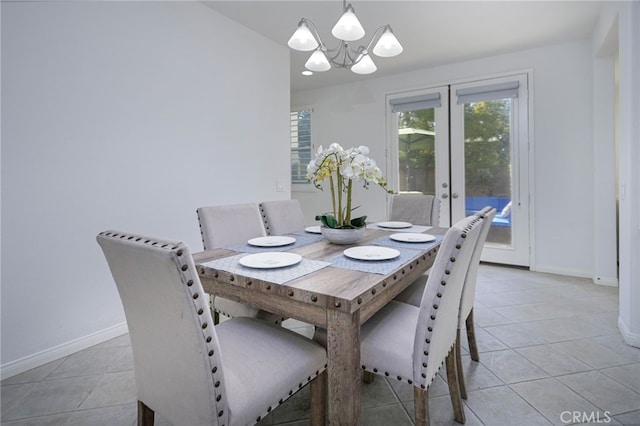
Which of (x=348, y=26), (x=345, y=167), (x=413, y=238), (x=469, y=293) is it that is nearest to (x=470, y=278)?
(x=469, y=293)

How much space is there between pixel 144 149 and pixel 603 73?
4203 mm

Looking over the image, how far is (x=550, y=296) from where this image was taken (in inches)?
118

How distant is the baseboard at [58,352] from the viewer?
1.84 metres

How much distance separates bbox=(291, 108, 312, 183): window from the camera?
207 inches

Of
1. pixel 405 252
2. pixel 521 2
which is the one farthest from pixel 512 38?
pixel 405 252

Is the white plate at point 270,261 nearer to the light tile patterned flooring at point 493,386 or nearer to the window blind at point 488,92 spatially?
the light tile patterned flooring at point 493,386

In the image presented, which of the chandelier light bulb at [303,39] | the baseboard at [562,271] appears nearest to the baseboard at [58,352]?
the chandelier light bulb at [303,39]

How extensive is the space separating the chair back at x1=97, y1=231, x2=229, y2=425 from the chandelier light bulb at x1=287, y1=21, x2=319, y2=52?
1533mm

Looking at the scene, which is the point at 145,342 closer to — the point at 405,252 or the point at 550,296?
the point at 405,252

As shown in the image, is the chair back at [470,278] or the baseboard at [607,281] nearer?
the chair back at [470,278]

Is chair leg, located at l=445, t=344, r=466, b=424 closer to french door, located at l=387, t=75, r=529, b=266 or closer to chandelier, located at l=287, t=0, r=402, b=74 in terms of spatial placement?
chandelier, located at l=287, t=0, r=402, b=74

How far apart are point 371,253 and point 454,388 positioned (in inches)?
26.5

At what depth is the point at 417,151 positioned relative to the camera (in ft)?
14.6

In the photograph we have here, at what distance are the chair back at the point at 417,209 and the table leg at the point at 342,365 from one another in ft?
6.07
